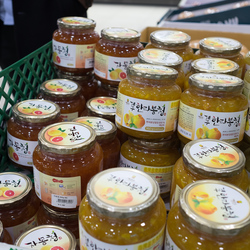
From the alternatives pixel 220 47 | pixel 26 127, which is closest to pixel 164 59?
pixel 220 47

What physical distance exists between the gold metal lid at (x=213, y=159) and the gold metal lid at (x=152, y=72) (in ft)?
0.73

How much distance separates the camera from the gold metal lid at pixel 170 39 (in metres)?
1.34

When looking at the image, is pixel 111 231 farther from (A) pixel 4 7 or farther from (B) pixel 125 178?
(A) pixel 4 7

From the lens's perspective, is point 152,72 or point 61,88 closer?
point 152,72

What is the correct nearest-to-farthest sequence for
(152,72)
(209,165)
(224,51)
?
(209,165)
(152,72)
(224,51)

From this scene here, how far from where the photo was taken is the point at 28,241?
2.76 feet

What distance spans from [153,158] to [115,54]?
0.45 m

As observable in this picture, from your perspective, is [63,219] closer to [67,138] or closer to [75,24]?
[67,138]

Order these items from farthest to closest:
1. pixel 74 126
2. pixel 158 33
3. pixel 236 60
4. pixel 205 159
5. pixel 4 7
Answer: pixel 4 7
pixel 158 33
pixel 236 60
pixel 74 126
pixel 205 159

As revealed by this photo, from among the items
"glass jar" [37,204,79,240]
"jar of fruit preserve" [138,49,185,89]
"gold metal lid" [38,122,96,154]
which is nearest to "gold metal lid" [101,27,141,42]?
"jar of fruit preserve" [138,49,185,89]

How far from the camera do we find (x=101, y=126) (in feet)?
3.79

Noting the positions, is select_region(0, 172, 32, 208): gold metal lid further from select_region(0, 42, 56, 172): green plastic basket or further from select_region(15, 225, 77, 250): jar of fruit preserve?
select_region(0, 42, 56, 172): green plastic basket

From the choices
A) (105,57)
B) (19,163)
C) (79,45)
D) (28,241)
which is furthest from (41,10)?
(28,241)

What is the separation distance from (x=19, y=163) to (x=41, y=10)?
1275 millimetres
